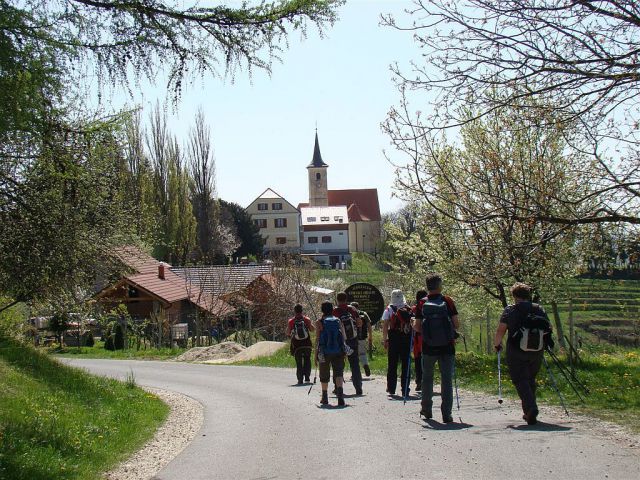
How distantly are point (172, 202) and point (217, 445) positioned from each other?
171 ft

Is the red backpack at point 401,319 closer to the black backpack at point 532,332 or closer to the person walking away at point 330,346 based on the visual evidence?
the person walking away at point 330,346

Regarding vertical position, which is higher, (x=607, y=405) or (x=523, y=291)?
(x=523, y=291)

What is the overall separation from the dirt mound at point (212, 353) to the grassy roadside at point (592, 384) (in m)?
6.72

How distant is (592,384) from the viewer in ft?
43.2

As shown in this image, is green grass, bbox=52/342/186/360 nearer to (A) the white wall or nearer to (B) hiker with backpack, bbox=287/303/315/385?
(B) hiker with backpack, bbox=287/303/315/385

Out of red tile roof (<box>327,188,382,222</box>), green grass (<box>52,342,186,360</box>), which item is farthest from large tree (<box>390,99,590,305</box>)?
red tile roof (<box>327,188,382,222</box>)

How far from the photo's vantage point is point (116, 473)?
26.4 feet

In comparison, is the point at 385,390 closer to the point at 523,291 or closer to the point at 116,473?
the point at 523,291

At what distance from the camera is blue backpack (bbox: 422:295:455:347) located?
31.2 feet

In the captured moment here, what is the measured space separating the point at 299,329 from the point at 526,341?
21.4 ft

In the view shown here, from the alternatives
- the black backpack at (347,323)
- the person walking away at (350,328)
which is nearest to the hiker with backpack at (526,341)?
the person walking away at (350,328)

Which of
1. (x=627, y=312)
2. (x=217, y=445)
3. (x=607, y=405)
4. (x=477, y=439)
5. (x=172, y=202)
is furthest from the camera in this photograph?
(x=172, y=202)

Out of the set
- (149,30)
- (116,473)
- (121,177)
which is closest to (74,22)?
(149,30)

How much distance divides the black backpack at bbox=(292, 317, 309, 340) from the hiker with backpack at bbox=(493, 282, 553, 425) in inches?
242
